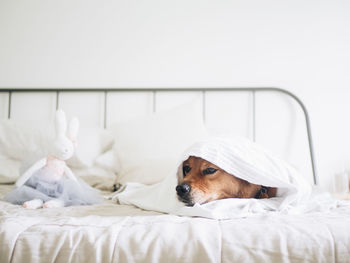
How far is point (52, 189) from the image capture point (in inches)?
44.3

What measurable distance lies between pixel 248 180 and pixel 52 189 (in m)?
0.73

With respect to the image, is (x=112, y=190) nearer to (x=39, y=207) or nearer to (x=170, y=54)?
(x=39, y=207)

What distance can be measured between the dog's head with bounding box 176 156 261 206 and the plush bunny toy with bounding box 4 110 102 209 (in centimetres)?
41

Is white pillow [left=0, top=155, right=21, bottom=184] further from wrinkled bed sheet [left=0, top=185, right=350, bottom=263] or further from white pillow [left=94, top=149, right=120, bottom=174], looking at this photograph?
wrinkled bed sheet [left=0, top=185, right=350, bottom=263]

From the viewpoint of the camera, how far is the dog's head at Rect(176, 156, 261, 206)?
36.4 inches

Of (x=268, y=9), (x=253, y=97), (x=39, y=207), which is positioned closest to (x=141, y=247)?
(x=39, y=207)

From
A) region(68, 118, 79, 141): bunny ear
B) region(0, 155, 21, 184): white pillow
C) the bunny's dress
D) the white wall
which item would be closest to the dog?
the bunny's dress

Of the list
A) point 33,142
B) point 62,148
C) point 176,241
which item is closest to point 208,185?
point 176,241

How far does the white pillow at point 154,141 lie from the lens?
58.6 inches

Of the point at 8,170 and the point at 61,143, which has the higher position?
the point at 61,143

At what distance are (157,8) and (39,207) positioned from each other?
160 cm

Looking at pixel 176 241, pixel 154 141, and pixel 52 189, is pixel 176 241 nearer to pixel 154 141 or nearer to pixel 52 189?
pixel 52 189

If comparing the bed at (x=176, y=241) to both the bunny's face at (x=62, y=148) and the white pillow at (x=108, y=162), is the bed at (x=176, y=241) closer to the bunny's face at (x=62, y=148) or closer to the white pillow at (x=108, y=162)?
the bunny's face at (x=62, y=148)

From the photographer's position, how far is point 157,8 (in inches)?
83.2
